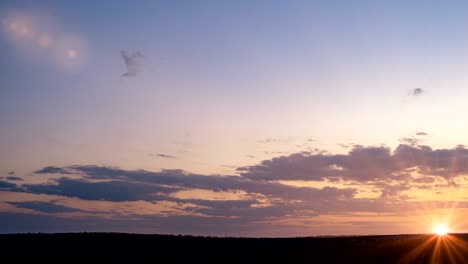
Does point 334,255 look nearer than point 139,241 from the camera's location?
Yes

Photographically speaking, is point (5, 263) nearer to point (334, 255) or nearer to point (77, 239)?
point (77, 239)

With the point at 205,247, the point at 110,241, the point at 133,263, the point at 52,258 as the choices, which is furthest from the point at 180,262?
the point at 110,241

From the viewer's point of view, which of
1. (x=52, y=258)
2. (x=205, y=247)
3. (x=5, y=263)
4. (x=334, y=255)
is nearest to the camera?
(x=5, y=263)

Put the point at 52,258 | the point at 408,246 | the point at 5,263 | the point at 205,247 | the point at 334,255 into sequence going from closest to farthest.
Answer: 1. the point at 5,263
2. the point at 52,258
3. the point at 334,255
4. the point at 205,247
5. the point at 408,246

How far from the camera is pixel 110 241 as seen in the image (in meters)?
94.2

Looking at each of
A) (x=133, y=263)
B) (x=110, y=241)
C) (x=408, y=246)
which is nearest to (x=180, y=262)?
(x=133, y=263)

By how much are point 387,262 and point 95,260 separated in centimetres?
3266

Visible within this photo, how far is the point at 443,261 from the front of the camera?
73125mm

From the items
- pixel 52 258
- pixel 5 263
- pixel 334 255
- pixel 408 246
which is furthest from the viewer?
pixel 408 246

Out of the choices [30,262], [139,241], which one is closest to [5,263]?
[30,262]

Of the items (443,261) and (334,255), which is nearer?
(443,261)

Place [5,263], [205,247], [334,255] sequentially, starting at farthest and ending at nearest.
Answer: [205,247] < [334,255] < [5,263]

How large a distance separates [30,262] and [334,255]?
36671 mm

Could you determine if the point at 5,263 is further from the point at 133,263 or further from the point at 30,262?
the point at 133,263
